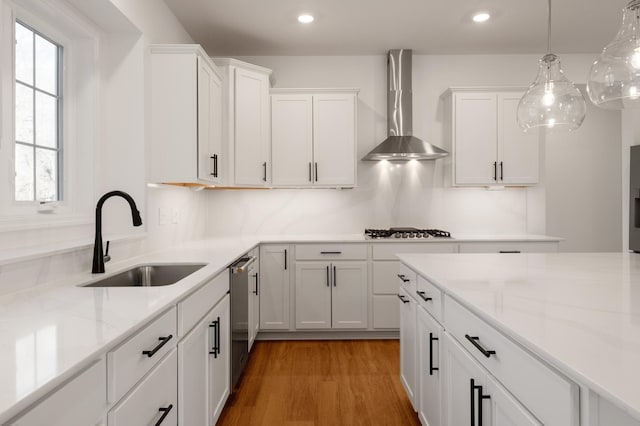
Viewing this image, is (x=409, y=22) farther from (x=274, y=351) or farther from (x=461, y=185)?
(x=274, y=351)

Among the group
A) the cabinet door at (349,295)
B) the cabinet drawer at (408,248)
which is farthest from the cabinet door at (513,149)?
the cabinet door at (349,295)

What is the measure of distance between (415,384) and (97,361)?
1.70 metres

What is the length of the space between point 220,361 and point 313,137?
2.34 meters

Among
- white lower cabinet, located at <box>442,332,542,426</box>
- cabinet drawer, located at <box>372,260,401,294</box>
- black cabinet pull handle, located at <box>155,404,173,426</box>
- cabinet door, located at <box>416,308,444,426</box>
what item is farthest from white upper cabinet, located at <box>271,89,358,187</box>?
black cabinet pull handle, located at <box>155,404,173,426</box>

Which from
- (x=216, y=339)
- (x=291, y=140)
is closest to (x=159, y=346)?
(x=216, y=339)

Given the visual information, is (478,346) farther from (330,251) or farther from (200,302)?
(330,251)

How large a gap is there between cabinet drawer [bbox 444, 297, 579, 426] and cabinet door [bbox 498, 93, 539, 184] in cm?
289

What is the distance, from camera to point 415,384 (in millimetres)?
2176

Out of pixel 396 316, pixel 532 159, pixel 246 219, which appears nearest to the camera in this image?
pixel 396 316

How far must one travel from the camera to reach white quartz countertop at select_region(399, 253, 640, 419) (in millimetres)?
769

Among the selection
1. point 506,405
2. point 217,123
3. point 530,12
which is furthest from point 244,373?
point 530,12

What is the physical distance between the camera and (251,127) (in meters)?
3.69

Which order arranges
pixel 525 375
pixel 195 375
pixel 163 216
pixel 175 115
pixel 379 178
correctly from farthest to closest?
1. pixel 379 178
2. pixel 163 216
3. pixel 175 115
4. pixel 195 375
5. pixel 525 375

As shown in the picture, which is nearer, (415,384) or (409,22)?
(415,384)
